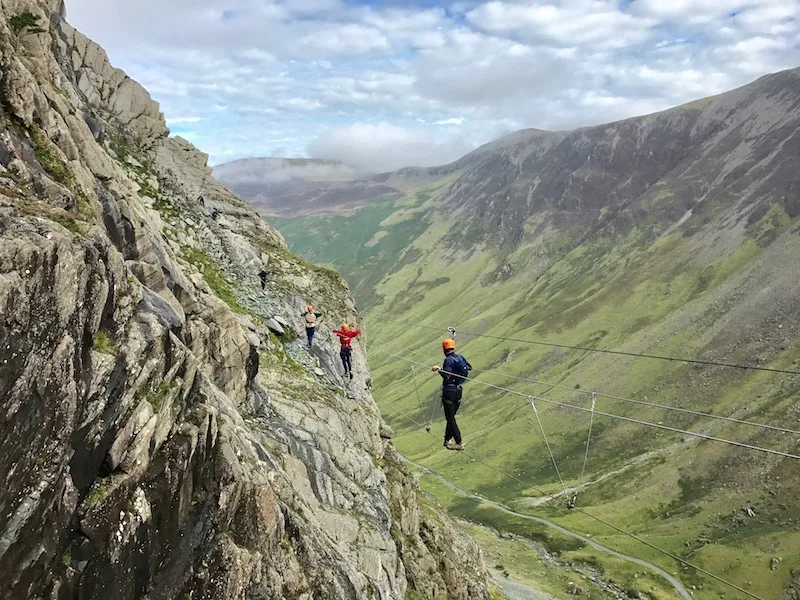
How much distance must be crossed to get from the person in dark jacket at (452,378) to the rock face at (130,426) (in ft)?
25.6

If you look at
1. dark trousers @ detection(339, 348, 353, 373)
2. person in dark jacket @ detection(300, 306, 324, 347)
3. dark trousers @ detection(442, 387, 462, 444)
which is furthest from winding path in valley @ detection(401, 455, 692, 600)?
dark trousers @ detection(442, 387, 462, 444)

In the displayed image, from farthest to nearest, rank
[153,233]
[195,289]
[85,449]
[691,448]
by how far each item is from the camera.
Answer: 1. [691,448]
2. [195,289]
3. [153,233]
4. [85,449]

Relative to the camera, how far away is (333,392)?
40281mm

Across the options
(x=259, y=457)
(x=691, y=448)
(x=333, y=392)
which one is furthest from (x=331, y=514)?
(x=691, y=448)

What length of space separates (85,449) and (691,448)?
18121 cm

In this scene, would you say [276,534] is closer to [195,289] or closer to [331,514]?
[331,514]

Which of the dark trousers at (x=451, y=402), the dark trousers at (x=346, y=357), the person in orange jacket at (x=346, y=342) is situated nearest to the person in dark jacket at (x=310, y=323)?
the person in orange jacket at (x=346, y=342)

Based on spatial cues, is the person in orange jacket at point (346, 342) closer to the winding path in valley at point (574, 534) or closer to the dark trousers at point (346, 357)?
the dark trousers at point (346, 357)

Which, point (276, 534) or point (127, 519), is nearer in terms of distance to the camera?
point (127, 519)

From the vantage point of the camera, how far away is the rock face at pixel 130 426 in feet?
41.5

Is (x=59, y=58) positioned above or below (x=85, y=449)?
above

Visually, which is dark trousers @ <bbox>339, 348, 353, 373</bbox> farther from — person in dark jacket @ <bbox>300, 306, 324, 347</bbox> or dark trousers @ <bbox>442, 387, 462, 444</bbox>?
dark trousers @ <bbox>442, 387, 462, 444</bbox>

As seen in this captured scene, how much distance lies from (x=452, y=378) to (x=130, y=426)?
1632 centimetres

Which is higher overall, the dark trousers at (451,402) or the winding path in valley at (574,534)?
the dark trousers at (451,402)
